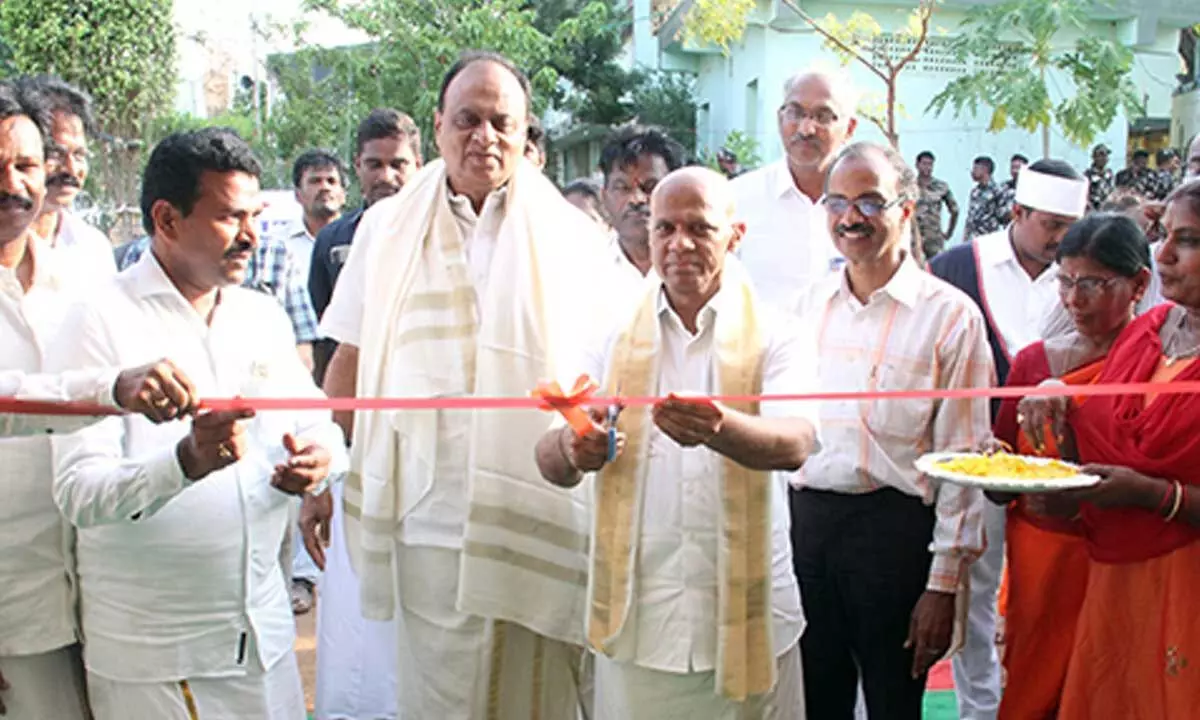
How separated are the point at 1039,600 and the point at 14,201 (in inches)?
133

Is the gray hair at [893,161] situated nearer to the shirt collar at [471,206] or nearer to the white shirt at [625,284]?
the white shirt at [625,284]

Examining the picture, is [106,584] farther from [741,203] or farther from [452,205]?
[741,203]

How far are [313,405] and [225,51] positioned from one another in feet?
62.9

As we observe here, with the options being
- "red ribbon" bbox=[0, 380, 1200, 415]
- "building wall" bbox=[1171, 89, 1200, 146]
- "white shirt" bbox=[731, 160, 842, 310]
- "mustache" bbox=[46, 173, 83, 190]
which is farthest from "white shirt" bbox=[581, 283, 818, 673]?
"building wall" bbox=[1171, 89, 1200, 146]

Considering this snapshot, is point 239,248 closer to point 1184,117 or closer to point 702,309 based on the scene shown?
point 702,309

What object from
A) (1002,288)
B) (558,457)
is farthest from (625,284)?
(1002,288)

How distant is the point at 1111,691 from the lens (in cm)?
305

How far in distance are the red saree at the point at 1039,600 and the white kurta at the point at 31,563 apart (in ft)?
9.46

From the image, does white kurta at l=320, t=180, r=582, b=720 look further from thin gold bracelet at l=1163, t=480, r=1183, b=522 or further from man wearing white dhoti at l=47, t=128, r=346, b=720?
thin gold bracelet at l=1163, t=480, r=1183, b=522

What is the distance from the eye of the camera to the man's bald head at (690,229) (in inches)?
107

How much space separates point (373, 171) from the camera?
539 cm

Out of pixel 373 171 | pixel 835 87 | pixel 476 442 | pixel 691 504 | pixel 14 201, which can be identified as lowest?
pixel 691 504

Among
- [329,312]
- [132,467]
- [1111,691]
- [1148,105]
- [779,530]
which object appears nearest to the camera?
[132,467]

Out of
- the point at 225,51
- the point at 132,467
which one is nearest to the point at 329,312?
the point at 132,467
